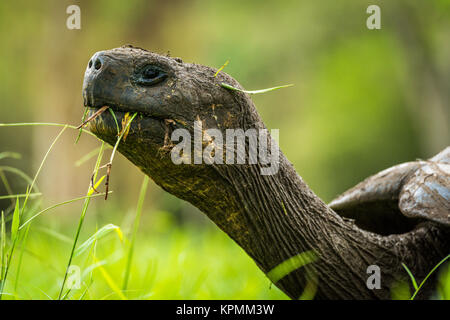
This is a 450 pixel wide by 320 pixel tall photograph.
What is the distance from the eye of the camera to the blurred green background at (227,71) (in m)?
4.47

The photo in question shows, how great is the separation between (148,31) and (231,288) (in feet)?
27.4

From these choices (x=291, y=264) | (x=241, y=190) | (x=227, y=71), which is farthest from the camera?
(x=227, y=71)

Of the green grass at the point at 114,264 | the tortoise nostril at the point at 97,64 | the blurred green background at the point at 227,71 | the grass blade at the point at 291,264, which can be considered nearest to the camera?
the tortoise nostril at the point at 97,64

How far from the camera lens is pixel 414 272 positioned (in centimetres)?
260

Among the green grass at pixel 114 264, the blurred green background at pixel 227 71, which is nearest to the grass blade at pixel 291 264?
the green grass at pixel 114 264

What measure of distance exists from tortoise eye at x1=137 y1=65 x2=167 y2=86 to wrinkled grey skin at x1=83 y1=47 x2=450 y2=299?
0.04 feet

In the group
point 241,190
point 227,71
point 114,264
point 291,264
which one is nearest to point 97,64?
point 241,190

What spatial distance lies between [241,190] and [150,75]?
1.96 feet

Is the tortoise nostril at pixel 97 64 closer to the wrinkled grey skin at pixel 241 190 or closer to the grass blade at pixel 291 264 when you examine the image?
the wrinkled grey skin at pixel 241 190

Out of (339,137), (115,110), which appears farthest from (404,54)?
(339,137)

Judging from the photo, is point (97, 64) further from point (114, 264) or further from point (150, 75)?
point (114, 264)

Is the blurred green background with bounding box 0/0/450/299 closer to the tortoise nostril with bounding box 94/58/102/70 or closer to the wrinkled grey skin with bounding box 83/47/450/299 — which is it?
the wrinkled grey skin with bounding box 83/47/450/299

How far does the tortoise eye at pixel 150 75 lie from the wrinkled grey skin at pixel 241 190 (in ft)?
0.04

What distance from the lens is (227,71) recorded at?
49.4 feet
